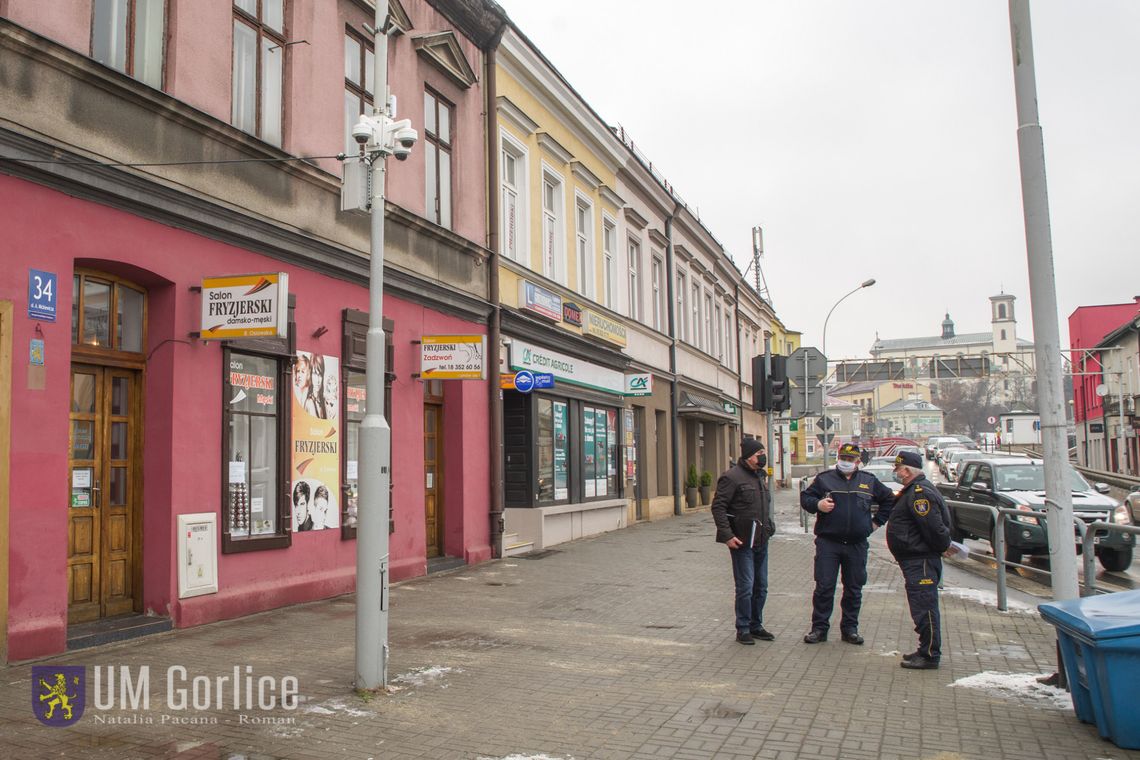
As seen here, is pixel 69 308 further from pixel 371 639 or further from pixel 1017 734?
pixel 1017 734

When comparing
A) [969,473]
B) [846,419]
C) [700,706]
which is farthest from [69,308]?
[846,419]

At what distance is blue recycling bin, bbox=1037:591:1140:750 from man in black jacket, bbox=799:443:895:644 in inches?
98.5

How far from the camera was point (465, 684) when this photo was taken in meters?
6.69

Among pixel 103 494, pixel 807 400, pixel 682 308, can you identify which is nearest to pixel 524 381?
pixel 807 400

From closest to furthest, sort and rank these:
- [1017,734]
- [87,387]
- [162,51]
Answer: [1017,734], [87,387], [162,51]

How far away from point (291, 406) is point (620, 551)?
7.77m

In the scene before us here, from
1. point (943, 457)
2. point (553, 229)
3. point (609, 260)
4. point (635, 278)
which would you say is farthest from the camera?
point (943, 457)

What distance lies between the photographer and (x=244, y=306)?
8586 millimetres

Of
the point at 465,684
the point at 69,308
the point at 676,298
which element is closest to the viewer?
the point at 465,684

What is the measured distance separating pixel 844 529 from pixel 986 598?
412 centimetres

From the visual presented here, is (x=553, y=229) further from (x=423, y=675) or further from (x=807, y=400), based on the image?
(x=423, y=675)

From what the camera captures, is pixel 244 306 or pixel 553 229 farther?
pixel 553 229

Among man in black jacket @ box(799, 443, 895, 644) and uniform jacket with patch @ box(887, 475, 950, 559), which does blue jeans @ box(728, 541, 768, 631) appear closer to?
man in black jacket @ box(799, 443, 895, 644)

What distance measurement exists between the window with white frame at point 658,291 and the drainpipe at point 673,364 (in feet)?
1.13
